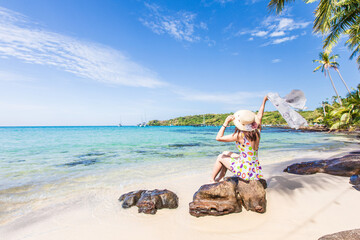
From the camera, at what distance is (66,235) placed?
110 inches

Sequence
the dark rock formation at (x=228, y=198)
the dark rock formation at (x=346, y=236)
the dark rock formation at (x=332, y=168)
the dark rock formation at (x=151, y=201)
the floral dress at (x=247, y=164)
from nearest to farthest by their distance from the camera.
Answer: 1. the dark rock formation at (x=346, y=236)
2. the dark rock formation at (x=228, y=198)
3. the floral dress at (x=247, y=164)
4. the dark rock formation at (x=151, y=201)
5. the dark rock formation at (x=332, y=168)

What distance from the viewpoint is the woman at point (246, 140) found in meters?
3.04

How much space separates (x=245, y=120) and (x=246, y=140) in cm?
44

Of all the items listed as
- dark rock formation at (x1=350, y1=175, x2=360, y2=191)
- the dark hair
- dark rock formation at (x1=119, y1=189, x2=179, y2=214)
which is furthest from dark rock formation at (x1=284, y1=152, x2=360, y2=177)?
dark rock formation at (x1=119, y1=189, x2=179, y2=214)

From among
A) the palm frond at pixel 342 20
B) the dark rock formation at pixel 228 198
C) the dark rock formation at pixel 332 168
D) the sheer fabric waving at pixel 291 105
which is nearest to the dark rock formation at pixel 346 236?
the dark rock formation at pixel 228 198

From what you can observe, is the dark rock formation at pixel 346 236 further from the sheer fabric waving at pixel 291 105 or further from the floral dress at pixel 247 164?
the sheer fabric waving at pixel 291 105

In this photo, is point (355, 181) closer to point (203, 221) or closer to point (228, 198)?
point (228, 198)

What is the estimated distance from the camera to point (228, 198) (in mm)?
3174

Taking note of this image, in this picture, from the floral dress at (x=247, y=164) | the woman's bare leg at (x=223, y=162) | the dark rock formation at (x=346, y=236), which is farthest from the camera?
the woman's bare leg at (x=223, y=162)

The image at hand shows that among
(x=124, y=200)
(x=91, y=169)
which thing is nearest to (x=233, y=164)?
(x=124, y=200)

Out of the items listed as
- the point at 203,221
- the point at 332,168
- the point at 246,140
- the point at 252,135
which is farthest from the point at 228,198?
the point at 332,168

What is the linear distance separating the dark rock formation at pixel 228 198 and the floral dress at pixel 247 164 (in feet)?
0.38

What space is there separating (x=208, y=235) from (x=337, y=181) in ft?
13.3

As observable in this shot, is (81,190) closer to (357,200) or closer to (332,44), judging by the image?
(357,200)
